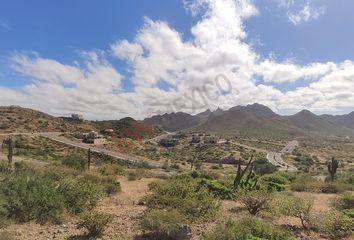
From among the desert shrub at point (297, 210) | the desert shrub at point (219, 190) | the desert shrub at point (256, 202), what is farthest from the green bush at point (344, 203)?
the desert shrub at point (219, 190)

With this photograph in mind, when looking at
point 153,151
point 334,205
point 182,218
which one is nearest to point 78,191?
point 182,218

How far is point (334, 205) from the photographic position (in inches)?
612

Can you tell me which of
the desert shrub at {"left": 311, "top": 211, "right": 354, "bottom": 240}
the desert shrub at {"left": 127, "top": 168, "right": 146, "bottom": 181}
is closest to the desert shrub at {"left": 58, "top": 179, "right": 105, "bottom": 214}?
the desert shrub at {"left": 311, "top": 211, "right": 354, "bottom": 240}

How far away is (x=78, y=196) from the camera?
13.1m

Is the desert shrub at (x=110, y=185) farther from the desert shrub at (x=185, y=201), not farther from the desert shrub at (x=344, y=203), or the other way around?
the desert shrub at (x=344, y=203)

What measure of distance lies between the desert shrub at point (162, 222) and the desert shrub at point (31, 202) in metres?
3.05

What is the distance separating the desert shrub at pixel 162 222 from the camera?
33.3 ft

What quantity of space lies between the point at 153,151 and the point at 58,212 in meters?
60.1

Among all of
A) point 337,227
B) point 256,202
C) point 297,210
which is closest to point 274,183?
point 256,202

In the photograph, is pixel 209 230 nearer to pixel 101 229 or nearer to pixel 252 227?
pixel 252 227

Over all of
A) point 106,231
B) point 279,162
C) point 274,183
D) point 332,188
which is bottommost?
point 279,162

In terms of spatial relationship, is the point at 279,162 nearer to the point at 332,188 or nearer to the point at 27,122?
the point at 332,188

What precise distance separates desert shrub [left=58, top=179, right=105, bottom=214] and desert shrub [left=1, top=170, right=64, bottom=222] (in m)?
0.39

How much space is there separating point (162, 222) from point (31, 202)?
4.44 meters
